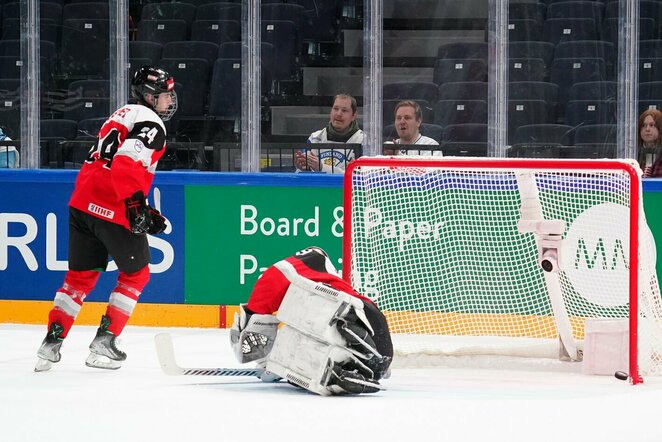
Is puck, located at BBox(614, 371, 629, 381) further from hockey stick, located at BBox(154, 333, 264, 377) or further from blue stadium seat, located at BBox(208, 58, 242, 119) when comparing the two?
blue stadium seat, located at BBox(208, 58, 242, 119)

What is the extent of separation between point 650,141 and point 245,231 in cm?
226

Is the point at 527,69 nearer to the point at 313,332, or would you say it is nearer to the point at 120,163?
the point at 120,163

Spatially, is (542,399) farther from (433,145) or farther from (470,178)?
(433,145)

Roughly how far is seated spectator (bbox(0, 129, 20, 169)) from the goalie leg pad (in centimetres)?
313

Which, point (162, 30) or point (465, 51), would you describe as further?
point (162, 30)

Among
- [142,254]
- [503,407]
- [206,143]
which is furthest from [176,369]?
[206,143]

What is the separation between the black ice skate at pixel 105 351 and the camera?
5.01 m

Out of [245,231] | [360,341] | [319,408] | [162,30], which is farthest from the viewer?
[162,30]

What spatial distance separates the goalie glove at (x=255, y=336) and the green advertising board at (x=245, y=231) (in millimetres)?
1880

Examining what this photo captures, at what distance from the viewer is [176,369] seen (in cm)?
470

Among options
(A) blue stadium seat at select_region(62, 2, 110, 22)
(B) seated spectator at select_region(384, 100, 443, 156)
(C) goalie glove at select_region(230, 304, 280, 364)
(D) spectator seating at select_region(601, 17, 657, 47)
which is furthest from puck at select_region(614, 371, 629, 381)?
(A) blue stadium seat at select_region(62, 2, 110, 22)

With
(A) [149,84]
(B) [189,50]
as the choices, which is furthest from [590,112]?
(A) [149,84]

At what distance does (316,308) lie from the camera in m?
4.21

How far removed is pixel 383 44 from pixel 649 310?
8.94 ft
